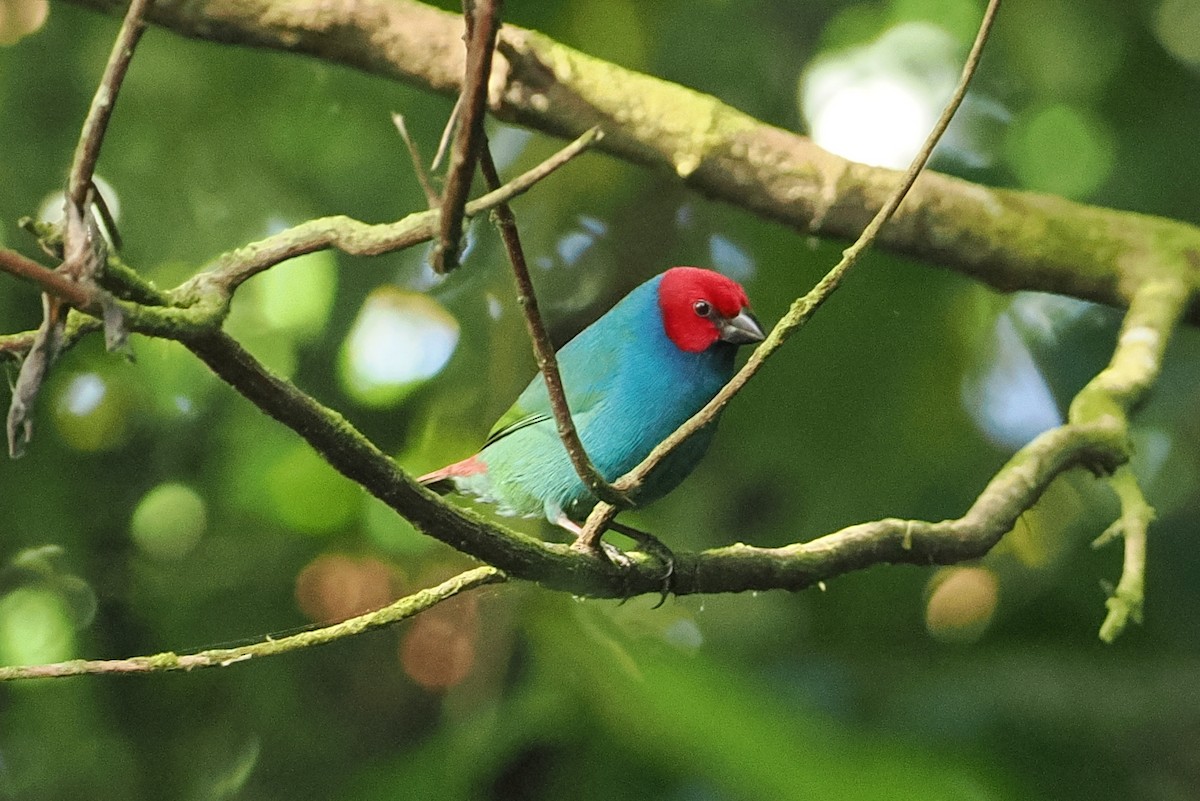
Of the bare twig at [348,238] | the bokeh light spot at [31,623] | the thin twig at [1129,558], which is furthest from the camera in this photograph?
the bokeh light spot at [31,623]

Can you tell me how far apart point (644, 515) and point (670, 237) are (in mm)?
853

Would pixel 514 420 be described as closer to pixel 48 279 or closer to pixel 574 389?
pixel 574 389

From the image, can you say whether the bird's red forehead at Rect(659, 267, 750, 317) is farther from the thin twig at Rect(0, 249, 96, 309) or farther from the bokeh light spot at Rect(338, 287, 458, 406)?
the thin twig at Rect(0, 249, 96, 309)

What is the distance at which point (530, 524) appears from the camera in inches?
134

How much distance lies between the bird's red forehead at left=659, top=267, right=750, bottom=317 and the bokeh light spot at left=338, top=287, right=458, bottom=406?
0.70 m

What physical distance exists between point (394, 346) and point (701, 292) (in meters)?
1.03

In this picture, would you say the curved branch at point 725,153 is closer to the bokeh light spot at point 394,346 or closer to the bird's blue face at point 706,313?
the bird's blue face at point 706,313

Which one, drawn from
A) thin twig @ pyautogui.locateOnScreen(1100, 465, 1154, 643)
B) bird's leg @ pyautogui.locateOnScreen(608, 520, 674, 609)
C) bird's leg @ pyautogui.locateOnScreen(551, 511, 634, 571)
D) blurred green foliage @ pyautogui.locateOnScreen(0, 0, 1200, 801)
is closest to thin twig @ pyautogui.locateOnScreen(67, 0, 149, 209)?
bird's leg @ pyautogui.locateOnScreen(551, 511, 634, 571)

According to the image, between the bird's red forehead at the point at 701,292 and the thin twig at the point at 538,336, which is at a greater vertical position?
the thin twig at the point at 538,336

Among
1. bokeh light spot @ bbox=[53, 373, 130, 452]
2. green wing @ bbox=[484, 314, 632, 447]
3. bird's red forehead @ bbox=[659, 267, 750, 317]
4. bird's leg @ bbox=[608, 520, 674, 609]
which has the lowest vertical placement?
bokeh light spot @ bbox=[53, 373, 130, 452]

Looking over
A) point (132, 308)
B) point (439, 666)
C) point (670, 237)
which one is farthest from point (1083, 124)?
point (132, 308)

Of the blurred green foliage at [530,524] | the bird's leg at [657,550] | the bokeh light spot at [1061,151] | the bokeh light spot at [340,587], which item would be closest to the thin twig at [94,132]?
the bird's leg at [657,550]

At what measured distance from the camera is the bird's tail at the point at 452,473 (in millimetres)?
3219

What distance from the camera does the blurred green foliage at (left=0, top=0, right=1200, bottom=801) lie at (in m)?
3.31
